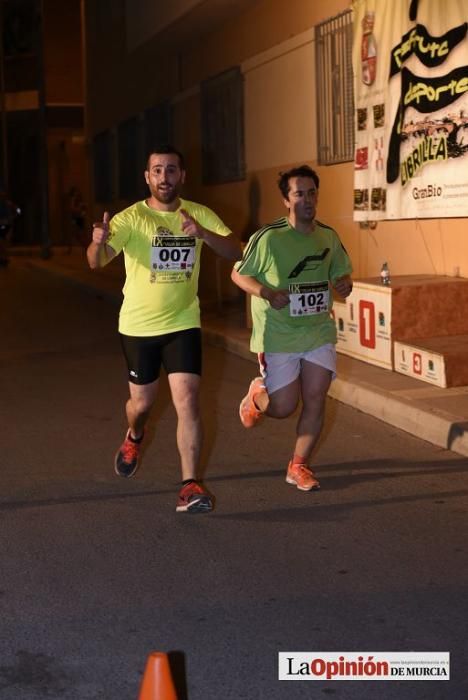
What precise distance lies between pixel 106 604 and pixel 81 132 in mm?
46315

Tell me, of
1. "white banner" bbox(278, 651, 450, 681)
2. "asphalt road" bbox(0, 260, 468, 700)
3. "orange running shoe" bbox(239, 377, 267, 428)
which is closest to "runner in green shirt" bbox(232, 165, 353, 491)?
"orange running shoe" bbox(239, 377, 267, 428)

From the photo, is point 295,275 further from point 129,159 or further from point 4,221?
point 4,221

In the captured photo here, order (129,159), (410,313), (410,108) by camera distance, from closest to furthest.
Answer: (410,313), (410,108), (129,159)

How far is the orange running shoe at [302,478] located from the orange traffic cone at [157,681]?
426 cm

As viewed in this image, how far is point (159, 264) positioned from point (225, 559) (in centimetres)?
185

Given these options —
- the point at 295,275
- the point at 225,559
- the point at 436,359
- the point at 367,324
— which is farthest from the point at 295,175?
the point at 367,324

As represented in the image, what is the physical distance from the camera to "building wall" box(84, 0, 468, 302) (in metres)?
14.6

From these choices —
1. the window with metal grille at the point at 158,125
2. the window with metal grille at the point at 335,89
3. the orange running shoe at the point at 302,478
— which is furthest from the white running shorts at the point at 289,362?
the window with metal grille at the point at 158,125

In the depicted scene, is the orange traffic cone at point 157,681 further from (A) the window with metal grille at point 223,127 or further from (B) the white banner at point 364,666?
(A) the window with metal grille at point 223,127

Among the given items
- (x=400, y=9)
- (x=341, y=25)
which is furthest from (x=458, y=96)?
(x=341, y=25)

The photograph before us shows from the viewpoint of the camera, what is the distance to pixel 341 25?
1623 cm

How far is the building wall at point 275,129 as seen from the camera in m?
14.6

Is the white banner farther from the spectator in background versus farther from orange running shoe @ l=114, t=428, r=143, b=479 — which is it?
the spectator in background

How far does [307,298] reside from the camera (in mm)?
7859
